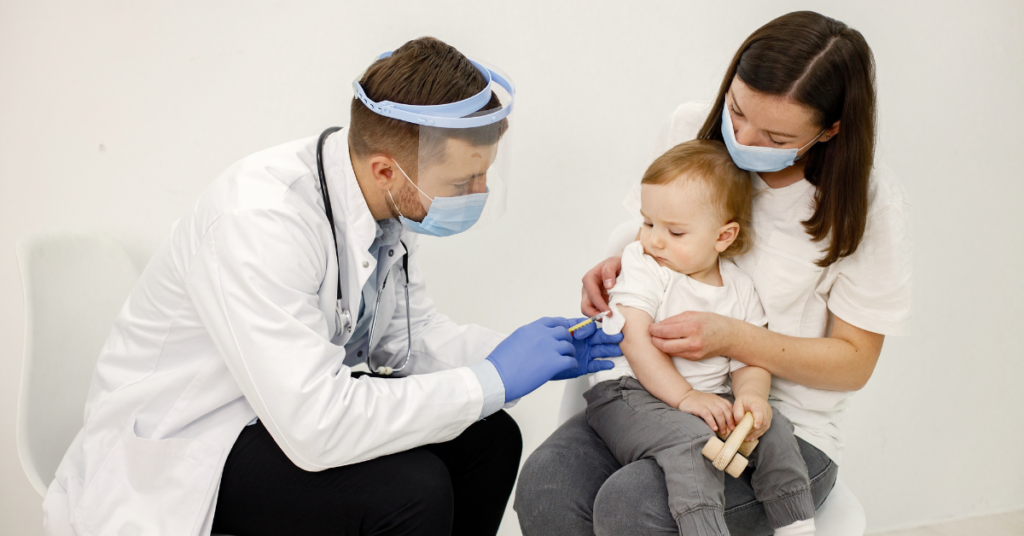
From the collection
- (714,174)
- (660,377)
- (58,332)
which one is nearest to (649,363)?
(660,377)

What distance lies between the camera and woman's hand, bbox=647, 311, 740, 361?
4.27 ft

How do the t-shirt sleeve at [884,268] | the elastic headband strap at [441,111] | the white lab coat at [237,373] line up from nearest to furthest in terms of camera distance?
the white lab coat at [237,373], the elastic headband strap at [441,111], the t-shirt sleeve at [884,268]

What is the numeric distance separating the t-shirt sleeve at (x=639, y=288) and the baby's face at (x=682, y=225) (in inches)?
1.1

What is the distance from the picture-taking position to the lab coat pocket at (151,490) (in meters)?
1.14

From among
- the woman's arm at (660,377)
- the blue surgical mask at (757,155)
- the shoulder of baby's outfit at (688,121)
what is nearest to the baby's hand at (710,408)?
the woman's arm at (660,377)

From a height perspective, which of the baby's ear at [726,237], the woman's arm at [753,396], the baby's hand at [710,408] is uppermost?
the baby's ear at [726,237]

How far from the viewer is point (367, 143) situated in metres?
1.27

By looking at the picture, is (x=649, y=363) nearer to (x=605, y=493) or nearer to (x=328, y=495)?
(x=605, y=493)

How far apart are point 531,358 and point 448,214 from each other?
328mm

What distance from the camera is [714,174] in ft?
4.41

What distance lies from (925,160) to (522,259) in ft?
4.54

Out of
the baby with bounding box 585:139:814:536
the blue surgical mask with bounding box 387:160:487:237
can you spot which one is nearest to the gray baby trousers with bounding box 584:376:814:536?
the baby with bounding box 585:139:814:536

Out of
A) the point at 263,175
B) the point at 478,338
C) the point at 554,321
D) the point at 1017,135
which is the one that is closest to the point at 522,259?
the point at 478,338

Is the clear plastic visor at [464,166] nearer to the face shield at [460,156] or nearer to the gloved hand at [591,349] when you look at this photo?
the face shield at [460,156]
